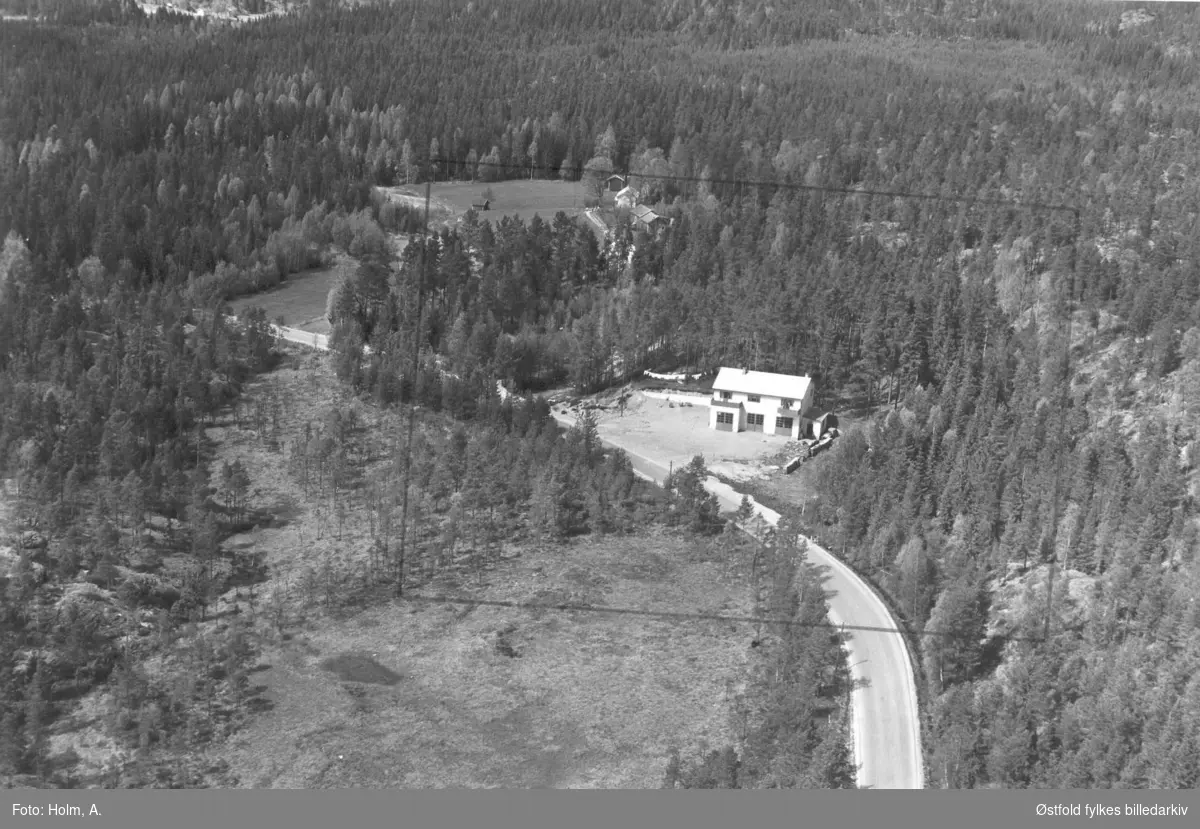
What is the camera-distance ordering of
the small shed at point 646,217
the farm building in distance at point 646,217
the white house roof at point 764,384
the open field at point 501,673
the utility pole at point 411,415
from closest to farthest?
the open field at point 501,673
the utility pole at point 411,415
the white house roof at point 764,384
the farm building in distance at point 646,217
the small shed at point 646,217

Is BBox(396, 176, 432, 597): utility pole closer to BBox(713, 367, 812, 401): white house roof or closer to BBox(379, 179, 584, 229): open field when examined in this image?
BBox(713, 367, 812, 401): white house roof

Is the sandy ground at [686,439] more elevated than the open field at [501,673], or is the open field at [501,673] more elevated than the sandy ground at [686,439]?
the sandy ground at [686,439]

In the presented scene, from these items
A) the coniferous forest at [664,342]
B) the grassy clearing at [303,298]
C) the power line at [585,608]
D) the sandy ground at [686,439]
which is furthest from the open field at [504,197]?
the power line at [585,608]

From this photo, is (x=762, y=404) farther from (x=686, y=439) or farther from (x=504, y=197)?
(x=504, y=197)

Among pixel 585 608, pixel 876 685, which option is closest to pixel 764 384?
pixel 585 608

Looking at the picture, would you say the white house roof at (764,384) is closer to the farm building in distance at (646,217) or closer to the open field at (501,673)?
the open field at (501,673)

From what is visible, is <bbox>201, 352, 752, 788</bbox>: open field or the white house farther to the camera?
the white house

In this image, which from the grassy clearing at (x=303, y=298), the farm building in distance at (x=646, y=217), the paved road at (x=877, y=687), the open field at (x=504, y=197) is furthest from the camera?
the open field at (x=504, y=197)

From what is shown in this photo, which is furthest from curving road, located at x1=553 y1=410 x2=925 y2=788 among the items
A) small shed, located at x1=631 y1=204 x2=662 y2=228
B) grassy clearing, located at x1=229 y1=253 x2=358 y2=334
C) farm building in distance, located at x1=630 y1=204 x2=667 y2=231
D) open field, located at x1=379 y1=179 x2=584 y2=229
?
open field, located at x1=379 y1=179 x2=584 y2=229
